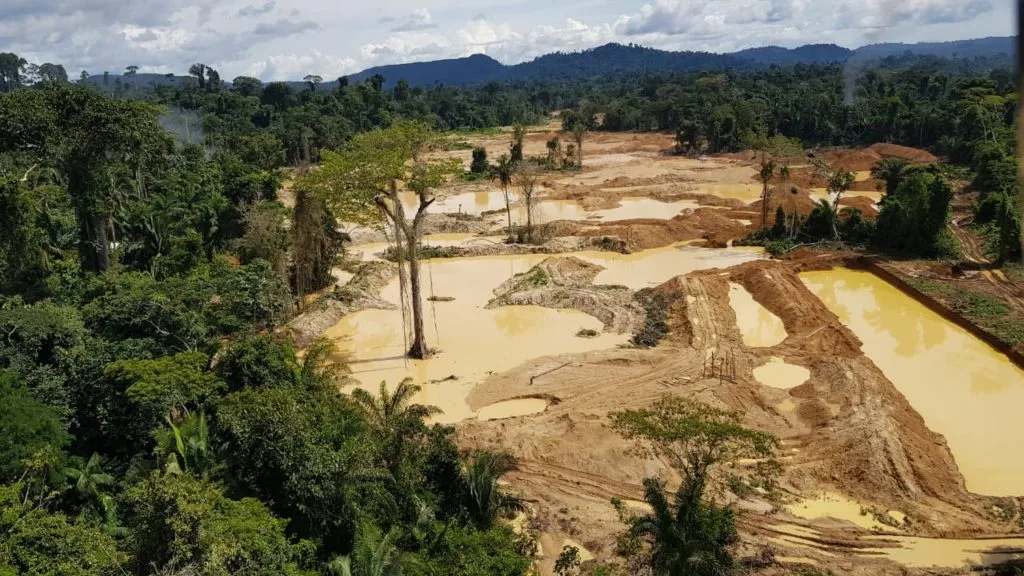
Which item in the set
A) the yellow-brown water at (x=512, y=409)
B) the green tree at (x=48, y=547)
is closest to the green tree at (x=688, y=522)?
the yellow-brown water at (x=512, y=409)

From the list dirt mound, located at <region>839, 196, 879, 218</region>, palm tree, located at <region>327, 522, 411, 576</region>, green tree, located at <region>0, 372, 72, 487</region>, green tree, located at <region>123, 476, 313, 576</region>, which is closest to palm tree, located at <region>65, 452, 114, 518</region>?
green tree, located at <region>0, 372, 72, 487</region>

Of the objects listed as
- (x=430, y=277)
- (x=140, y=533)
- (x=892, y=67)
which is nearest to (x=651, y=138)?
(x=892, y=67)

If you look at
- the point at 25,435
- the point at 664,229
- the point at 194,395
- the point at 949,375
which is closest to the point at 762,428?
the point at 949,375

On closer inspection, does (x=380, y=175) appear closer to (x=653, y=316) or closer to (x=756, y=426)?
(x=653, y=316)

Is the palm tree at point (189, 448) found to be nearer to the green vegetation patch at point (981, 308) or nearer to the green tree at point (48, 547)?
the green tree at point (48, 547)

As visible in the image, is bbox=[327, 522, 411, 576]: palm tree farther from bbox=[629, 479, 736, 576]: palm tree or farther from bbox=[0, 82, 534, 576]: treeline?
bbox=[629, 479, 736, 576]: palm tree

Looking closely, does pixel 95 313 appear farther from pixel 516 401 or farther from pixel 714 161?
pixel 714 161
